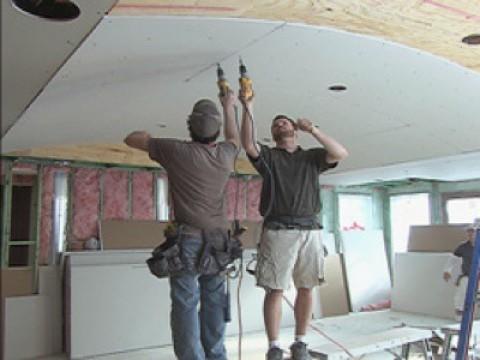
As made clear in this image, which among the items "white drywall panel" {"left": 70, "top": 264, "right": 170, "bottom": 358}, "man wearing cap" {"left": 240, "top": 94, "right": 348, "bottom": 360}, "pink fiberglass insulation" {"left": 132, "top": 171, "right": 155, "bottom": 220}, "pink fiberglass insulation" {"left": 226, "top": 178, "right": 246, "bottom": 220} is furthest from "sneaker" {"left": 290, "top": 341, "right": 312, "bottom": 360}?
"pink fiberglass insulation" {"left": 226, "top": 178, "right": 246, "bottom": 220}

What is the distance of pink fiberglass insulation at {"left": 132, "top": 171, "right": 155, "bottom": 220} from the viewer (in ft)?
23.1

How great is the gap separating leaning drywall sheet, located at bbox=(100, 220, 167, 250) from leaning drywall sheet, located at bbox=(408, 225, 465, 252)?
4.42m

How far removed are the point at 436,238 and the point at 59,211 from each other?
595 cm

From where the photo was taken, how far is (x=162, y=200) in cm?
727

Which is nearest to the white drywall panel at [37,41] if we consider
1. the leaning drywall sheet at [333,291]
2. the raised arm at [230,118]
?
the raised arm at [230,118]

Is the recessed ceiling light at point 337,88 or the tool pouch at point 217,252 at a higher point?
the recessed ceiling light at point 337,88

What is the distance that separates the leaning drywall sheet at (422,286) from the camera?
22.9 ft

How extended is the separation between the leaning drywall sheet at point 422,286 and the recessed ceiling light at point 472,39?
4.95m

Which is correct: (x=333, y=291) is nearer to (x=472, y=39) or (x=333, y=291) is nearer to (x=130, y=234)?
(x=130, y=234)

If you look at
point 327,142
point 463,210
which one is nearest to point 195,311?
point 327,142

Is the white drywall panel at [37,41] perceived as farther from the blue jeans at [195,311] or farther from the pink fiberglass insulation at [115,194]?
the pink fiberglass insulation at [115,194]

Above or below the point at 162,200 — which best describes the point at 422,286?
below

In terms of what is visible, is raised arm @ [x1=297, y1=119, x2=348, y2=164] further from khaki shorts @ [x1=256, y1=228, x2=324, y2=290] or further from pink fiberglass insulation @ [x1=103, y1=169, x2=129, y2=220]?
pink fiberglass insulation @ [x1=103, y1=169, x2=129, y2=220]

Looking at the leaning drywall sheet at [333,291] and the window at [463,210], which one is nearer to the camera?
the leaning drywall sheet at [333,291]
